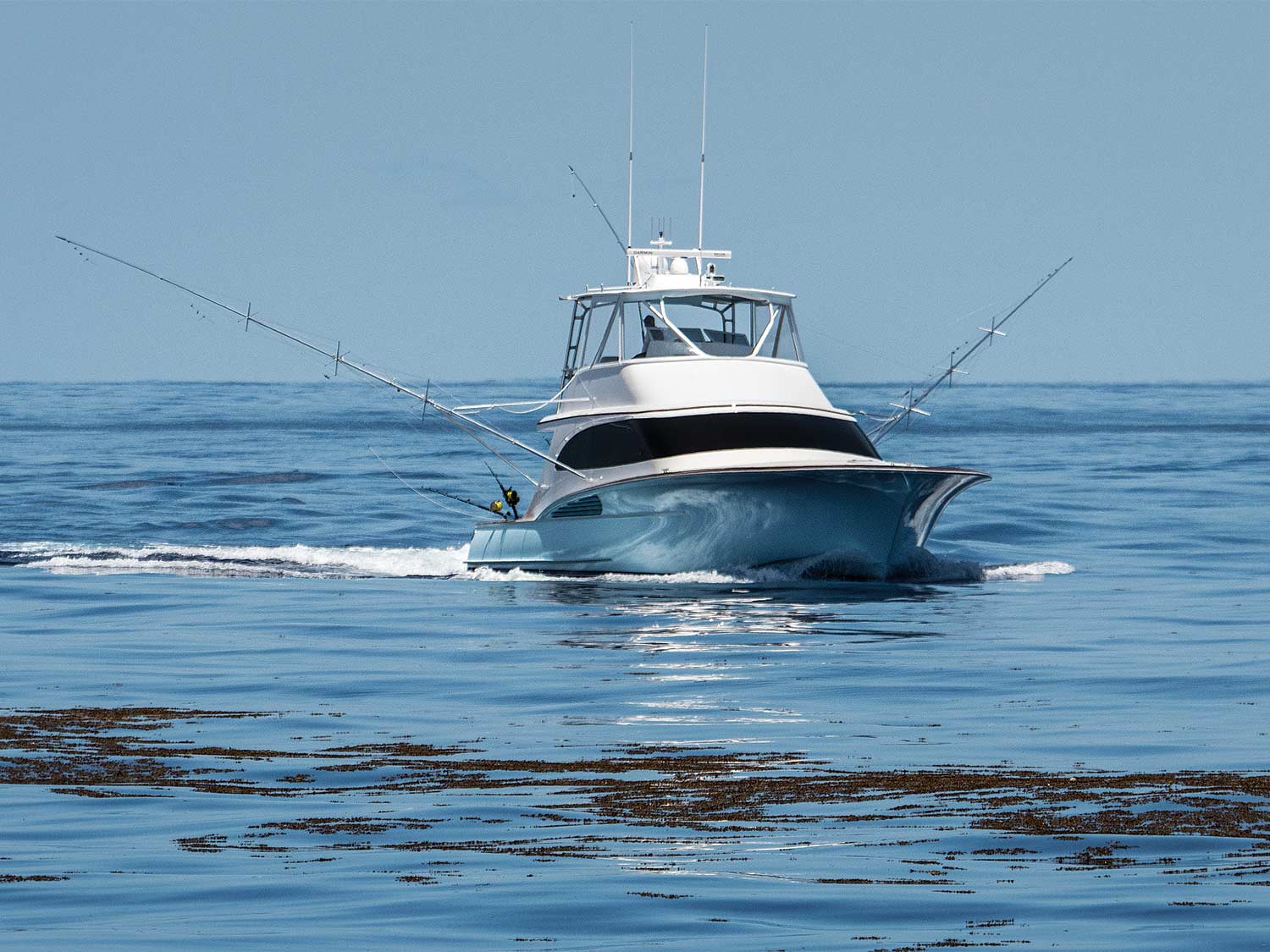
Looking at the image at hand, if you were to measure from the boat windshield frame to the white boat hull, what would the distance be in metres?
2.46

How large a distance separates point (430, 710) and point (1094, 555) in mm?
16206

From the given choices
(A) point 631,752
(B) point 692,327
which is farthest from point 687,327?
(A) point 631,752

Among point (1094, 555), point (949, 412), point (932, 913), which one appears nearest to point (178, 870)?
point (932, 913)

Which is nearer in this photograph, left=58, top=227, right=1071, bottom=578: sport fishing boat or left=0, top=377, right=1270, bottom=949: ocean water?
left=0, top=377, right=1270, bottom=949: ocean water

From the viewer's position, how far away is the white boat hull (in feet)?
67.1

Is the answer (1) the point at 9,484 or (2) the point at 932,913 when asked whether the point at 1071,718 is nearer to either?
(2) the point at 932,913

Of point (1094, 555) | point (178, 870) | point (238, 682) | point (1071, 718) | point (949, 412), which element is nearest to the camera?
point (178, 870)

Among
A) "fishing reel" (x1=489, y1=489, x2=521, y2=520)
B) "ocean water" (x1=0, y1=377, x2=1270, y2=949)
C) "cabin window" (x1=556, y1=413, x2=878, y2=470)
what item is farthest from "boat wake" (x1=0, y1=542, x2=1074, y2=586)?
"cabin window" (x1=556, y1=413, x2=878, y2=470)

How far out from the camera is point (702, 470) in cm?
2028

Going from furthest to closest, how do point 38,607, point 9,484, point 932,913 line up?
point 9,484, point 38,607, point 932,913

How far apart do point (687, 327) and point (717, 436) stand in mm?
2876

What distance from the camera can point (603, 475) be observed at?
21953 mm

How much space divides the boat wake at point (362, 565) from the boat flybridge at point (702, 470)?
16cm

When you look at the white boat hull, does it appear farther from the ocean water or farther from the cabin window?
the cabin window
